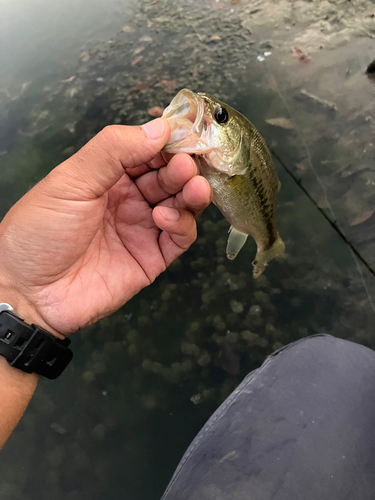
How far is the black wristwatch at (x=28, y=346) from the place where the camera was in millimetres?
1241

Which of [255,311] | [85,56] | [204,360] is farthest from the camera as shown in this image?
[85,56]

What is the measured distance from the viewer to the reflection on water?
2.00m

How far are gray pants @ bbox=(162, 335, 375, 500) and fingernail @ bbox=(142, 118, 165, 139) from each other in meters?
1.13

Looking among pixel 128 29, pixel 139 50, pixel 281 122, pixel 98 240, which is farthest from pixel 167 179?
pixel 128 29

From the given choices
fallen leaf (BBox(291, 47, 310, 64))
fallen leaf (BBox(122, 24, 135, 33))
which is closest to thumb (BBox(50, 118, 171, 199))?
fallen leaf (BBox(291, 47, 310, 64))

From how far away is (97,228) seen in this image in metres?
1.41

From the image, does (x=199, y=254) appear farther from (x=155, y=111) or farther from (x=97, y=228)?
(x=155, y=111)

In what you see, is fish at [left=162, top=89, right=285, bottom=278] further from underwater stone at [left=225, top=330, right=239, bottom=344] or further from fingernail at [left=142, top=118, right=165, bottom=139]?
underwater stone at [left=225, top=330, right=239, bottom=344]

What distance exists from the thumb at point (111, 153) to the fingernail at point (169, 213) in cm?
26

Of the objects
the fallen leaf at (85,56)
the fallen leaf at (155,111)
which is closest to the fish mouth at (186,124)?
the fallen leaf at (155,111)

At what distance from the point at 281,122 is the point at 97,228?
2298mm

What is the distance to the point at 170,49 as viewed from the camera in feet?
11.8

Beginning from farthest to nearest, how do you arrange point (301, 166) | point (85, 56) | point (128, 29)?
point (128, 29)
point (85, 56)
point (301, 166)

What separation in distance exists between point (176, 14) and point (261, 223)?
11.9ft
